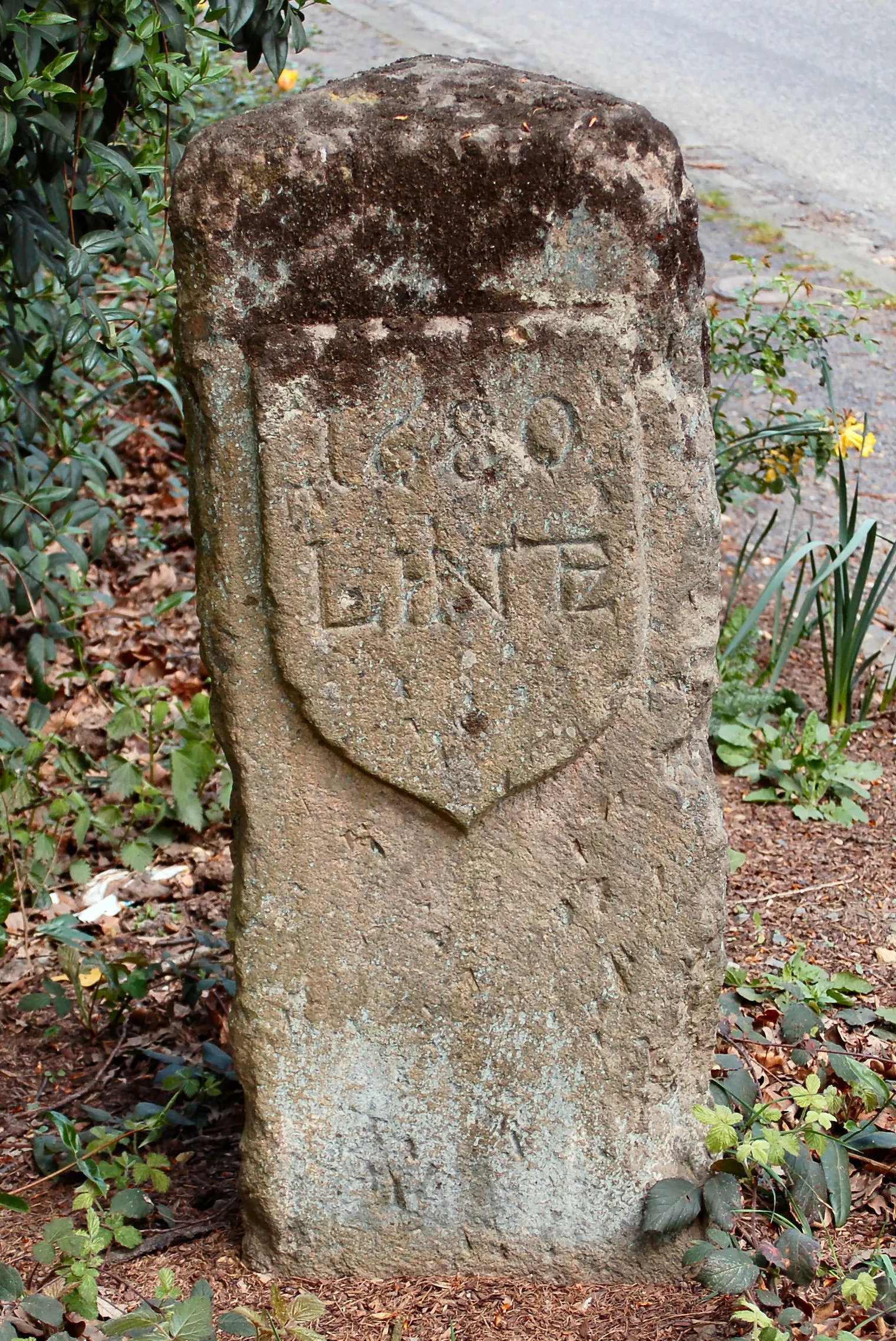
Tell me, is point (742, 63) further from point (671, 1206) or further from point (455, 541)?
point (671, 1206)

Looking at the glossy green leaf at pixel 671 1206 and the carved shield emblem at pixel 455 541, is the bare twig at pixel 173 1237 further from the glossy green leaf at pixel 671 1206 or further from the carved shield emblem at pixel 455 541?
the carved shield emblem at pixel 455 541

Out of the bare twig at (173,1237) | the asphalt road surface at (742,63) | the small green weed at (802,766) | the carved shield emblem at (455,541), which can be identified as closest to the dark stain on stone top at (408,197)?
the carved shield emblem at (455,541)

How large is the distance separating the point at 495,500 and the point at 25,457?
5.64 feet

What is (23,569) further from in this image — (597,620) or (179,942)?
(597,620)

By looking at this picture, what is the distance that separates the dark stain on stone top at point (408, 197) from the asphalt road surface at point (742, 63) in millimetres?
5545

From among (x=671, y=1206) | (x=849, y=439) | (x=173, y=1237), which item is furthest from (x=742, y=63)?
(x=173, y=1237)

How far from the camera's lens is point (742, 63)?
8234mm

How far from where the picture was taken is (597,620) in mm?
2020

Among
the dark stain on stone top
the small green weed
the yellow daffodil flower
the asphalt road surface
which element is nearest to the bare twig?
the dark stain on stone top

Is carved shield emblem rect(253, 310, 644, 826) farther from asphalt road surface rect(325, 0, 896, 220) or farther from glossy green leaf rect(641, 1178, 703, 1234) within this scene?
asphalt road surface rect(325, 0, 896, 220)

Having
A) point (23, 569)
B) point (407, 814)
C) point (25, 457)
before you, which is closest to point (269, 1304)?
point (407, 814)

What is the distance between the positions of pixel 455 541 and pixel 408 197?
468 mm

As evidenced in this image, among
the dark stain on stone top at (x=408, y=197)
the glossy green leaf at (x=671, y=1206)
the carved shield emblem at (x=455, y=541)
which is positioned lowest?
the glossy green leaf at (x=671, y=1206)

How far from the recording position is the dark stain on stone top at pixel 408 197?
1.86m
